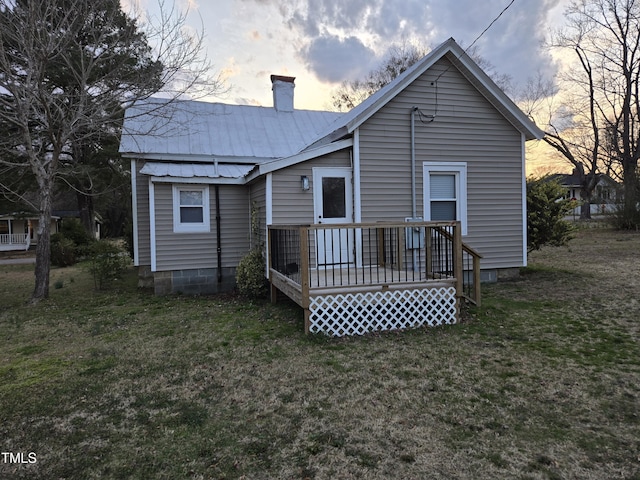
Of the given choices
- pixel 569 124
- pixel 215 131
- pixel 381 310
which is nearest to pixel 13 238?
pixel 215 131

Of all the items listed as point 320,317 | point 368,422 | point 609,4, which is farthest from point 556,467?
point 609,4

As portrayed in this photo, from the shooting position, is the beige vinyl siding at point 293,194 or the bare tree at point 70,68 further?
the bare tree at point 70,68

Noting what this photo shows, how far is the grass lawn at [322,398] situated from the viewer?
262 cm

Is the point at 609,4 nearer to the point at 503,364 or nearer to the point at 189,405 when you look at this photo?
the point at 503,364

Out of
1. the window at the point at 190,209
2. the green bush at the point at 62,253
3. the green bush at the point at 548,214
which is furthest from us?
the green bush at the point at 62,253

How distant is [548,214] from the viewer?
9523mm

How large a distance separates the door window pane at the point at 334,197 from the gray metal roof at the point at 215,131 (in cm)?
341

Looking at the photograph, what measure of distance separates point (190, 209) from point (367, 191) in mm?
4195

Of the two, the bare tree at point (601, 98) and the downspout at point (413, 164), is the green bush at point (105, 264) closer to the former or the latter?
the downspout at point (413, 164)

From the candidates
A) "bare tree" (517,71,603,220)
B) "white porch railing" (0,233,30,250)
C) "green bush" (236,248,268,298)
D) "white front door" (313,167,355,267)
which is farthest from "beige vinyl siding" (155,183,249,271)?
"bare tree" (517,71,603,220)

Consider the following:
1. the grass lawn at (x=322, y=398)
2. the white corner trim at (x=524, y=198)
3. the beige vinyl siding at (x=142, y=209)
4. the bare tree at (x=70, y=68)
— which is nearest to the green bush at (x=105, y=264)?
the beige vinyl siding at (x=142, y=209)

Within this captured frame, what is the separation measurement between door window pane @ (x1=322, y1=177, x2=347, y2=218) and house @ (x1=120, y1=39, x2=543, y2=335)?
2cm

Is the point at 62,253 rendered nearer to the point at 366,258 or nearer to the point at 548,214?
the point at 366,258

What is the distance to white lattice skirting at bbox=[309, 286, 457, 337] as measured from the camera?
17.9ft
